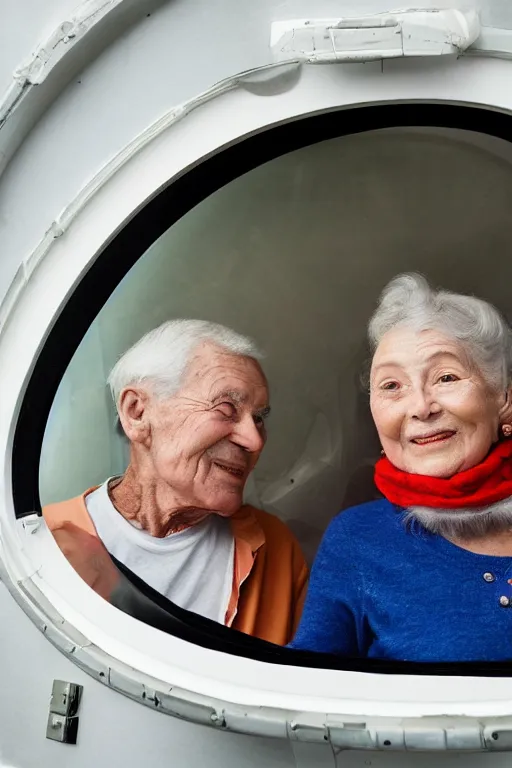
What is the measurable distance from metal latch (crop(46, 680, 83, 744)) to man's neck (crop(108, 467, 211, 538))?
11.7 inches

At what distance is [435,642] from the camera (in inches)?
52.7

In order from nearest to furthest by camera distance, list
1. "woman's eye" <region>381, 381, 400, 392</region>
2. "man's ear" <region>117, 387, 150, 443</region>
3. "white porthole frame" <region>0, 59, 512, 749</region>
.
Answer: "white porthole frame" <region>0, 59, 512, 749</region> → "woman's eye" <region>381, 381, 400, 392</region> → "man's ear" <region>117, 387, 150, 443</region>

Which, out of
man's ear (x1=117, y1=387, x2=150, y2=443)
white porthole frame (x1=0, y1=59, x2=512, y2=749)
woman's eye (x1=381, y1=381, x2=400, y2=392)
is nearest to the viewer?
white porthole frame (x1=0, y1=59, x2=512, y2=749)

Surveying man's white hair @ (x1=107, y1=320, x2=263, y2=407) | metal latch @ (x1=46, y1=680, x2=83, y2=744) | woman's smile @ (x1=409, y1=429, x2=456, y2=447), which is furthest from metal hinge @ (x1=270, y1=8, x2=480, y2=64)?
metal latch @ (x1=46, y1=680, x2=83, y2=744)

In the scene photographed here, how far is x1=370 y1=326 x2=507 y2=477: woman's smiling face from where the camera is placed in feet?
4.49

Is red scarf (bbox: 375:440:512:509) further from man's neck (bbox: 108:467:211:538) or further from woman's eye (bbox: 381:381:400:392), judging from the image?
man's neck (bbox: 108:467:211:538)

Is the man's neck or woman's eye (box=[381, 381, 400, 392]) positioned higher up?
woman's eye (box=[381, 381, 400, 392])

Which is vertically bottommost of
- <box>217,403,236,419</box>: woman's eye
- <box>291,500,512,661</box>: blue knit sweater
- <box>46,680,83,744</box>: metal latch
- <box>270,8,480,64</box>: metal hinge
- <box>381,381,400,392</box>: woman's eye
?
<box>46,680,83,744</box>: metal latch

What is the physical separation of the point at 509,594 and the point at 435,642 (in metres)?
0.13

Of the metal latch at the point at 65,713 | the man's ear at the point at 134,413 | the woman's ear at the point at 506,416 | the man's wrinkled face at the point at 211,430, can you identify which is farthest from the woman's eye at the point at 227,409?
the metal latch at the point at 65,713

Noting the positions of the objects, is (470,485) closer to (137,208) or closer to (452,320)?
(452,320)

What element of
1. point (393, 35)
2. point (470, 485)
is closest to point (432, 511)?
point (470, 485)

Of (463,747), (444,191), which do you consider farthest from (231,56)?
(463,747)

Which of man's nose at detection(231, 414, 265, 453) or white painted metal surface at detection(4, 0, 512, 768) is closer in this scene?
white painted metal surface at detection(4, 0, 512, 768)
